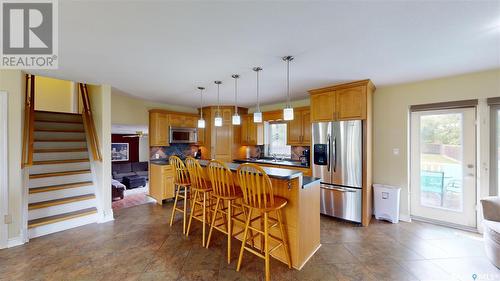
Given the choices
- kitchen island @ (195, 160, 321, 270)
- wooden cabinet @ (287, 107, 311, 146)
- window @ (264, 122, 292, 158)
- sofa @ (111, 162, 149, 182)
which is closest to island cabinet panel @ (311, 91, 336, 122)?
wooden cabinet @ (287, 107, 311, 146)

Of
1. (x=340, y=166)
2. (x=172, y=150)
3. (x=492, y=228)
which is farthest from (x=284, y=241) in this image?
(x=172, y=150)

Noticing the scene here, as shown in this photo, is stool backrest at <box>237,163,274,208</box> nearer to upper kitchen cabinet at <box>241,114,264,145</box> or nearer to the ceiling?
the ceiling

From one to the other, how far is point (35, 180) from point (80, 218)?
1.01 m

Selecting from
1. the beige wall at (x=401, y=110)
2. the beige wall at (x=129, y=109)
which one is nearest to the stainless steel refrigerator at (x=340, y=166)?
the beige wall at (x=401, y=110)

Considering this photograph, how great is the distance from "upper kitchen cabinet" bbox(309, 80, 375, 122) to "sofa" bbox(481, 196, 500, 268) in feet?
5.74

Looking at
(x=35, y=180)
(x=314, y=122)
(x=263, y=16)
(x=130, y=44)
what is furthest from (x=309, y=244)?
(x=35, y=180)

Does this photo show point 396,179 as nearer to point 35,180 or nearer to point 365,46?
point 365,46

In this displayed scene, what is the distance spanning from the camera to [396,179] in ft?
11.5

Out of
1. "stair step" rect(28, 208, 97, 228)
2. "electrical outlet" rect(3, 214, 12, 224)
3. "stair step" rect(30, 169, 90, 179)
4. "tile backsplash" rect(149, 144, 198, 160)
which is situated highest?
"tile backsplash" rect(149, 144, 198, 160)

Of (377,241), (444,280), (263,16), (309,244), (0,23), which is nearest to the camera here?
(263,16)

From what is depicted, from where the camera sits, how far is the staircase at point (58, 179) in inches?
121

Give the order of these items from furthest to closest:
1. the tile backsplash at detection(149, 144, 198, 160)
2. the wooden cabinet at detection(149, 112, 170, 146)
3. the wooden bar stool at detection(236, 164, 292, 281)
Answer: the tile backsplash at detection(149, 144, 198, 160)
the wooden cabinet at detection(149, 112, 170, 146)
the wooden bar stool at detection(236, 164, 292, 281)

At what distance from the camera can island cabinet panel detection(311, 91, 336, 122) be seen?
3.53 meters

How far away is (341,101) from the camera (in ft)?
11.2
